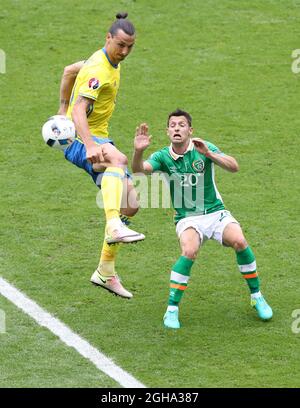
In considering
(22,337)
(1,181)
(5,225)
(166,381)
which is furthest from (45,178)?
(166,381)

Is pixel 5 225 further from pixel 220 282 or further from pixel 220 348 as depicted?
pixel 220 348

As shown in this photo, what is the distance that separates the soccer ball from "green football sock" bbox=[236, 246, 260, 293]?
186 cm

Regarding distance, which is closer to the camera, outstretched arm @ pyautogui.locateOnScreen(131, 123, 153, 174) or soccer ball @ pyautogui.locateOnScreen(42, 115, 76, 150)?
outstretched arm @ pyautogui.locateOnScreen(131, 123, 153, 174)

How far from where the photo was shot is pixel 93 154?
34.7 feet

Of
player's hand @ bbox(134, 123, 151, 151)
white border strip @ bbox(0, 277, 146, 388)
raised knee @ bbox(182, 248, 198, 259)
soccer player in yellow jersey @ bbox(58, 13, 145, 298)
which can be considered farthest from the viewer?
soccer player in yellow jersey @ bbox(58, 13, 145, 298)

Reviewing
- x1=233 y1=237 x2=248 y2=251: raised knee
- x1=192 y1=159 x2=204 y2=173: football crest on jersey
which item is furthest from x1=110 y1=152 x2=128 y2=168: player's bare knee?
x1=233 y1=237 x2=248 y2=251: raised knee

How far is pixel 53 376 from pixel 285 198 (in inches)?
197

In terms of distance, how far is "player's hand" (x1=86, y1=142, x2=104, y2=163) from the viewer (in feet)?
34.7

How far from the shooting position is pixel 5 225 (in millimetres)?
12969

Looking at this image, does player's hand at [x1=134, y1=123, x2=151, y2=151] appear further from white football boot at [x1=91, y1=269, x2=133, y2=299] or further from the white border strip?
the white border strip

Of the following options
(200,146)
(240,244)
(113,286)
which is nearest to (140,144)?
(200,146)

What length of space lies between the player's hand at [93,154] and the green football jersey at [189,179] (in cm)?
43
